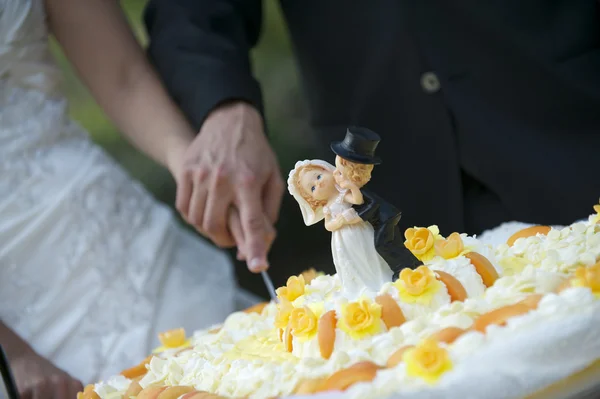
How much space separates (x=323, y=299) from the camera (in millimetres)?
784

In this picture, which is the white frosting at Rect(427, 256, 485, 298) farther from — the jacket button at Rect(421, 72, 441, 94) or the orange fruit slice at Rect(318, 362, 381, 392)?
the jacket button at Rect(421, 72, 441, 94)

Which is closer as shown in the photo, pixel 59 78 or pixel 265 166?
pixel 265 166

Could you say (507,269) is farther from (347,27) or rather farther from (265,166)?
(347,27)

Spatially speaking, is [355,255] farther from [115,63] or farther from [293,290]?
[115,63]

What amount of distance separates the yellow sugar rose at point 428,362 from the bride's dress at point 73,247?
67 centimetres

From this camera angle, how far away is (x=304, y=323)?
72 centimetres

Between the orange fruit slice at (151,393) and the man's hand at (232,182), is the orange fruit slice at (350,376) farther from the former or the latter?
the man's hand at (232,182)

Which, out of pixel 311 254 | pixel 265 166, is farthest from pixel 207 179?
pixel 311 254

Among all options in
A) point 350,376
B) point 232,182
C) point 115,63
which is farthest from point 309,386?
point 115,63

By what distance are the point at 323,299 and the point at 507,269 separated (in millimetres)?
201

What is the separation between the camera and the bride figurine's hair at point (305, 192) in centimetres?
74

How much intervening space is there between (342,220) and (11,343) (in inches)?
23.2

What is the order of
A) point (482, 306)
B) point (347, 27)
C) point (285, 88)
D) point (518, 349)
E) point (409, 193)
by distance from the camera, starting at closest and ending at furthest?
1. point (518, 349)
2. point (482, 306)
3. point (409, 193)
4. point (347, 27)
5. point (285, 88)

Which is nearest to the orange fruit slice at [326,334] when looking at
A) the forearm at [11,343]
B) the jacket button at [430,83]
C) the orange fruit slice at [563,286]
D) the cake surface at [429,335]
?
the cake surface at [429,335]
